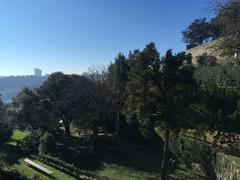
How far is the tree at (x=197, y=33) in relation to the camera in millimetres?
86531

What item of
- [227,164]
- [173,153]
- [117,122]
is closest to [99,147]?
[117,122]

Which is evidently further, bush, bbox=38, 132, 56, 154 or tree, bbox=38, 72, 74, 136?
tree, bbox=38, 72, 74, 136

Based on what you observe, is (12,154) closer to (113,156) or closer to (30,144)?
(30,144)

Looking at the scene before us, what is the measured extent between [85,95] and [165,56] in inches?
643

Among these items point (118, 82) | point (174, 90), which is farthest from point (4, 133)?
point (174, 90)

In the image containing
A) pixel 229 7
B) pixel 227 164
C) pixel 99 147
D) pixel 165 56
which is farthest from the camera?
pixel 99 147

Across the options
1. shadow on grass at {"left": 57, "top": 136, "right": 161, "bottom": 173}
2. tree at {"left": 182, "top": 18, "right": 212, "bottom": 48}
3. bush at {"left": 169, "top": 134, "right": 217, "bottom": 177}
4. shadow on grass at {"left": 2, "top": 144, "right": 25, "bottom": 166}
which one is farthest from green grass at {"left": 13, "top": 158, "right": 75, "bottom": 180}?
tree at {"left": 182, "top": 18, "right": 212, "bottom": 48}

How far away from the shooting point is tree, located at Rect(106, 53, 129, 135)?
42.2 metres

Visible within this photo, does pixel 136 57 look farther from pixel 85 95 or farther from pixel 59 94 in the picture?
pixel 59 94

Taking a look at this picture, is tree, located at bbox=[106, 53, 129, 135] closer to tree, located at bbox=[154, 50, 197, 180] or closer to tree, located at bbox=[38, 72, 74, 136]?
tree, located at bbox=[38, 72, 74, 136]

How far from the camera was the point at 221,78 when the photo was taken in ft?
134

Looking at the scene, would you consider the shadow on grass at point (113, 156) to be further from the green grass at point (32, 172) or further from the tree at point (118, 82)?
the green grass at point (32, 172)

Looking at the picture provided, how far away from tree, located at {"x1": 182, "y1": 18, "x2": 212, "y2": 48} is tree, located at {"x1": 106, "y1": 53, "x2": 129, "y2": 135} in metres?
45.1

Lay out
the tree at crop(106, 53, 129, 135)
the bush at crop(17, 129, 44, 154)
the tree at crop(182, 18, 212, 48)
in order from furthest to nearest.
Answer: the tree at crop(182, 18, 212, 48)
the tree at crop(106, 53, 129, 135)
the bush at crop(17, 129, 44, 154)
